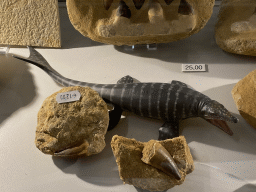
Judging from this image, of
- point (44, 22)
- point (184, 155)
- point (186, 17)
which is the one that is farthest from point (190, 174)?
point (44, 22)

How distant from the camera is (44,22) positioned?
5.65 feet

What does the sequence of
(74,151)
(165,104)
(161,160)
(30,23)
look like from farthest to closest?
1. (30,23)
2. (165,104)
3. (74,151)
4. (161,160)

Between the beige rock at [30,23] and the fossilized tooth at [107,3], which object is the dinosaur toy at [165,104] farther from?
the beige rock at [30,23]

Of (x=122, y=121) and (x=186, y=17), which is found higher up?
(x=186, y=17)

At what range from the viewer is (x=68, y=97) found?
1.27 metres

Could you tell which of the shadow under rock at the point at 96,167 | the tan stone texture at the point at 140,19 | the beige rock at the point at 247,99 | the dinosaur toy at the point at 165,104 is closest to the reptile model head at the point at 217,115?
the dinosaur toy at the point at 165,104

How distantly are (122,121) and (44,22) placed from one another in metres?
0.81

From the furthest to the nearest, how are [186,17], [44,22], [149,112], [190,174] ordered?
[44,22] < [186,17] < [149,112] < [190,174]

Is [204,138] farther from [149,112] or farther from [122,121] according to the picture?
[122,121]

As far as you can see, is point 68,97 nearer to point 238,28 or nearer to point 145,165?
point 145,165

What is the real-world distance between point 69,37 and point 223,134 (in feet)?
3.59

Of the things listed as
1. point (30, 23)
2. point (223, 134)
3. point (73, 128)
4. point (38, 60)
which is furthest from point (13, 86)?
point (223, 134)

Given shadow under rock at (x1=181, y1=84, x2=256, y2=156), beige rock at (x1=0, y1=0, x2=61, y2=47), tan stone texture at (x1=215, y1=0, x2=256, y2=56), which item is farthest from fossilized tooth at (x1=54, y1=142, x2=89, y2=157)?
tan stone texture at (x1=215, y1=0, x2=256, y2=56)

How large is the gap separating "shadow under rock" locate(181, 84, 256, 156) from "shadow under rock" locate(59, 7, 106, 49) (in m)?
0.78
